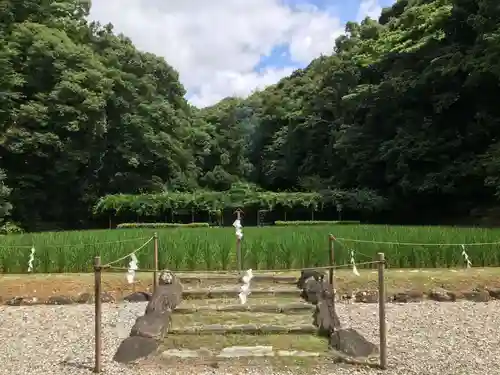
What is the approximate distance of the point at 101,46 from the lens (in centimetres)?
3300

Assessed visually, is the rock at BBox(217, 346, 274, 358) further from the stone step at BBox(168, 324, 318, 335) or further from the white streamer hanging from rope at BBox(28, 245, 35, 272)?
the white streamer hanging from rope at BBox(28, 245, 35, 272)

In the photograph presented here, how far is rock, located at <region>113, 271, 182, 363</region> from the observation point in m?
5.58

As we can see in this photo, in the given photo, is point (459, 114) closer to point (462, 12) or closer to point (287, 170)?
point (462, 12)

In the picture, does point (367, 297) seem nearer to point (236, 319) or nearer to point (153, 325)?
point (236, 319)

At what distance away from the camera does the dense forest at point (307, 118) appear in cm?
2403

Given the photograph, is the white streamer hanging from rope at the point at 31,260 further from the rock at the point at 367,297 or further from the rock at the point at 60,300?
the rock at the point at 367,297

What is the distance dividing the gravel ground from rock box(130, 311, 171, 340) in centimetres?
37

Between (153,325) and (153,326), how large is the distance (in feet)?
0.09

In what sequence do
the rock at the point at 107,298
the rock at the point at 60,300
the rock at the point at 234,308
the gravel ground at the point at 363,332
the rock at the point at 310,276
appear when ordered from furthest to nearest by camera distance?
the rock at the point at 107,298
the rock at the point at 60,300
the rock at the point at 310,276
the rock at the point at 234,308
the gravel ground at the point at 363,332

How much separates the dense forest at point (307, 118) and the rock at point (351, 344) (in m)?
16.0

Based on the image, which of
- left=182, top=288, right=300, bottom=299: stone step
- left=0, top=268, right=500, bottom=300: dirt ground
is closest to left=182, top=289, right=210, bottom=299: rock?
left=182, top=288, right=300, bottom=299: stone step

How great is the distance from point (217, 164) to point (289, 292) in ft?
109

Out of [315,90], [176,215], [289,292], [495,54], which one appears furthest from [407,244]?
[315,90]

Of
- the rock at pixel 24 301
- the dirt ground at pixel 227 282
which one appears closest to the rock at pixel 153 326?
the dirt ground at pixel 227 282
